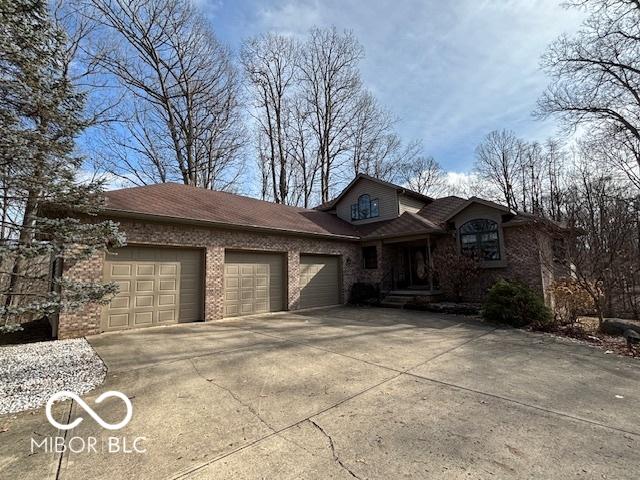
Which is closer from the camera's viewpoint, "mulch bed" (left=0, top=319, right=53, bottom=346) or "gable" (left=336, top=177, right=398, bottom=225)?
"mulch bed" (left=0, top=319, right=53, bottom=346)

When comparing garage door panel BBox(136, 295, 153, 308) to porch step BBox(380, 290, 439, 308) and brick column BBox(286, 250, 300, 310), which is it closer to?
→ brick column BBox(286, 250, 300, 310)

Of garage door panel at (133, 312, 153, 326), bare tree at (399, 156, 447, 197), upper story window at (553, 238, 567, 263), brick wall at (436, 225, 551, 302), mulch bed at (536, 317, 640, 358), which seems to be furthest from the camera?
bare tree at (399, 156, 447, 197)

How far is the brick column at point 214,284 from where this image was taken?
9289 millimetres

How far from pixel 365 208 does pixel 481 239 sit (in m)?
6.07

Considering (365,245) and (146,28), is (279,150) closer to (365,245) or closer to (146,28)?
(146,28)

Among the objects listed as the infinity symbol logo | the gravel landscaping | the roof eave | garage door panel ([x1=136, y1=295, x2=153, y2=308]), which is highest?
the roof eave

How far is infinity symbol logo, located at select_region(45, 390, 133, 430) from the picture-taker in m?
3.08

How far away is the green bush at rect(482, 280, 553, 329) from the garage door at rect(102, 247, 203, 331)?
877 centimetres

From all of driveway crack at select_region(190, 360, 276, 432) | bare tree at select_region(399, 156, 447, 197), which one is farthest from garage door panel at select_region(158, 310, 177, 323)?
bare tree at select_region(399, 156, 447, 197)

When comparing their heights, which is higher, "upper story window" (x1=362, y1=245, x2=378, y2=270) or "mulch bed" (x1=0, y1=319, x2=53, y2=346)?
"upper story window" (x1=362, y1=245, x2=378, y2=270)

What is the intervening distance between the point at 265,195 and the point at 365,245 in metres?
12.7

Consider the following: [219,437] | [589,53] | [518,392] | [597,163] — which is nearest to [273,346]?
[219,437]

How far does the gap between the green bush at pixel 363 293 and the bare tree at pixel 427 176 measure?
17.2 metres

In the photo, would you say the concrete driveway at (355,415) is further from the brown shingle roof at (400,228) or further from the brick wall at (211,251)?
the brown shingle roof at (400,228)
